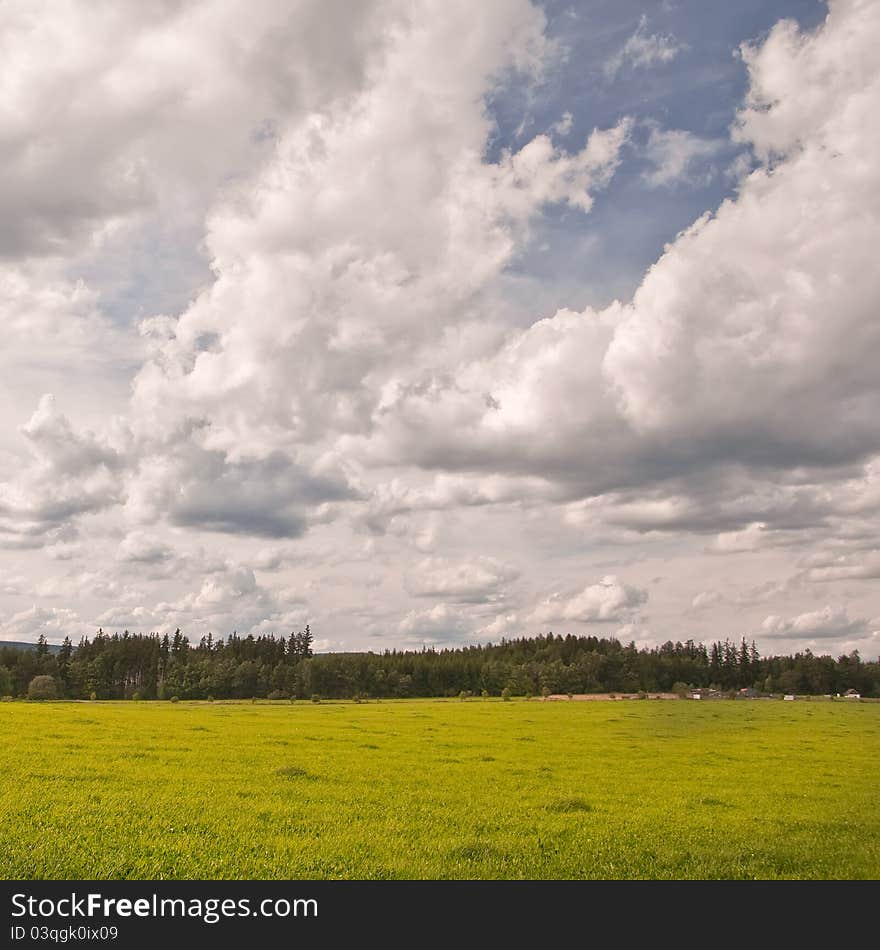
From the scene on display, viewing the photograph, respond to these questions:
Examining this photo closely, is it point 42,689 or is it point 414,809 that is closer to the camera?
point 414,809

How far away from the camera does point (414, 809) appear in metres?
23.6

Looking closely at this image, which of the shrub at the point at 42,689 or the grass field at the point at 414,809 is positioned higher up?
the grass field at the point at 414,809

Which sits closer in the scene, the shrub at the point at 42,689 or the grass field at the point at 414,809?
the grass field at the point at 414,809

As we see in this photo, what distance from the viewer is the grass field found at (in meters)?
17.6

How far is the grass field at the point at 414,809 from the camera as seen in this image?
1759 centimetres

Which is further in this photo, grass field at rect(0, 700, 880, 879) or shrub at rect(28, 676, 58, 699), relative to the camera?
shrub at rect(28, 676, 58, 699)

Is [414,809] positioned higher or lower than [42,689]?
higher

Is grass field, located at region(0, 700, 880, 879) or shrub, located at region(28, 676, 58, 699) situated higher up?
grass field, located at region(0, 700, 880, 879)

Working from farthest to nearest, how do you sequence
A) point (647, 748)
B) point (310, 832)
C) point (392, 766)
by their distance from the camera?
point (647, 748)
point (392, 766)
point (310, 832)
